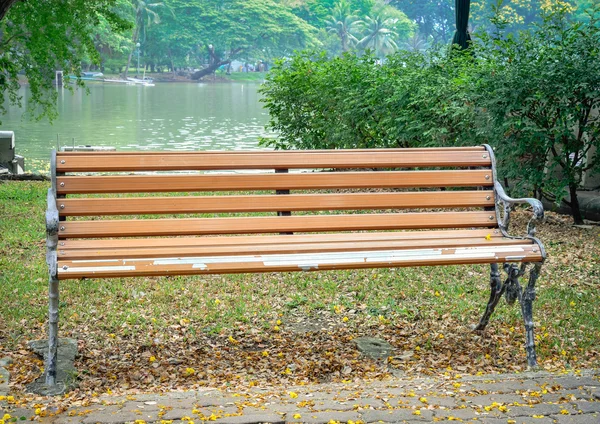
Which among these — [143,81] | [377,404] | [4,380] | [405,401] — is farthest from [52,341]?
[143,81]

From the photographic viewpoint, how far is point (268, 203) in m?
4.12

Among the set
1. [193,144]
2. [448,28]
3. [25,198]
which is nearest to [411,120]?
[25,198]

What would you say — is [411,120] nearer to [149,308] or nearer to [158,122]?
[149,308]

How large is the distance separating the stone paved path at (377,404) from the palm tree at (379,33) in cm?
6840

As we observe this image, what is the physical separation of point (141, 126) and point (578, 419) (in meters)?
26.8

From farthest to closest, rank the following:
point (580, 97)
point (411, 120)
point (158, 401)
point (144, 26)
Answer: point (144, 26)
point (411, 120)
point (580, 97)
point (158, 401)

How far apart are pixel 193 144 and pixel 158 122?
8257mm

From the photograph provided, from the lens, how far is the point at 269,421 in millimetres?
2873

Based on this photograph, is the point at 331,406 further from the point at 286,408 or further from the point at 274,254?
the point at 274,254

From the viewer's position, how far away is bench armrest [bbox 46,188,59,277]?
3.38m

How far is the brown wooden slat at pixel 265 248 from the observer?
139 inches

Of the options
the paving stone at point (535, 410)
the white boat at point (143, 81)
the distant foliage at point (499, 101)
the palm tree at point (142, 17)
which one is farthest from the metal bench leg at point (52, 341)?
the palm tree at point (142, 17)

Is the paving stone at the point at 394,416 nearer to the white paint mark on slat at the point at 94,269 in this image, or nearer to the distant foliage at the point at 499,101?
the white paint mark on slat at the point at 94,269

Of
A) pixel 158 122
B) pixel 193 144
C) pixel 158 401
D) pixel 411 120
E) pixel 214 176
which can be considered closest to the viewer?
pixel 158 401
